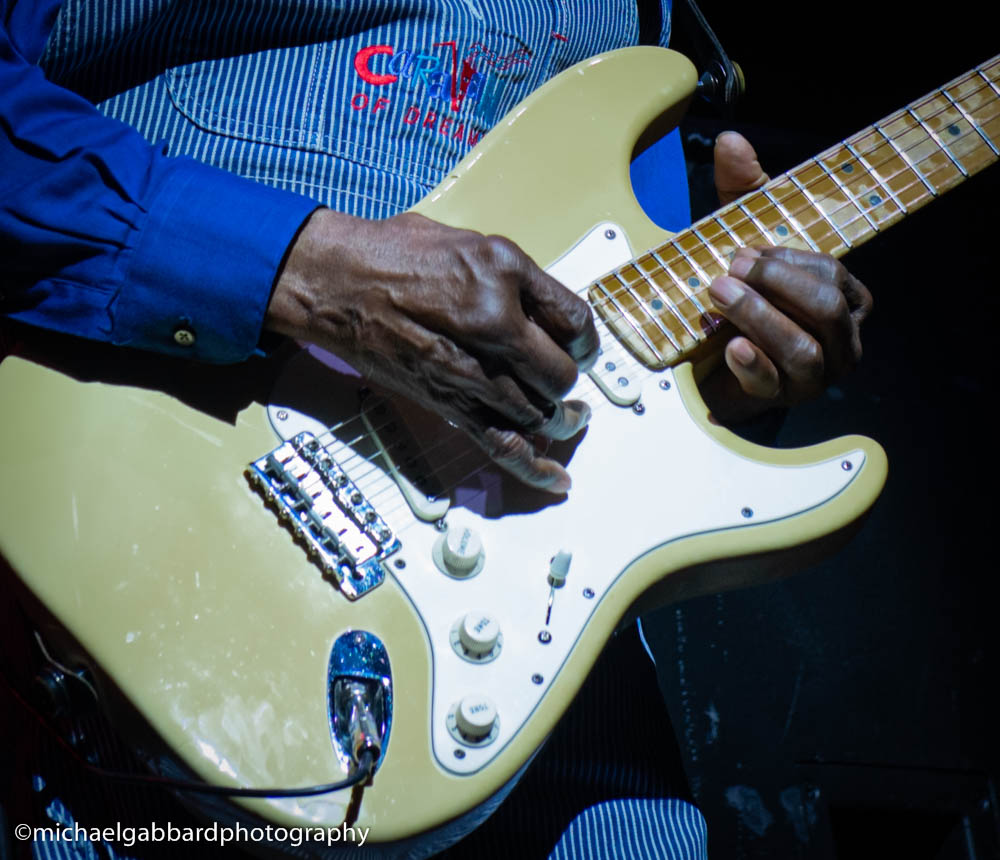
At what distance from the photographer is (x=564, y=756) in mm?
881

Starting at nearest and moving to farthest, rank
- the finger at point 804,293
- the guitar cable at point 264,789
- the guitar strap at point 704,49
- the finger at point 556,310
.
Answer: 1. the guitar cable at point 264,789
2. the finger at point 556,310
3. the finger at point 804,293
4. the guitar strap at point 704,49

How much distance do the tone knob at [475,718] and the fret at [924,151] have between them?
712 mm

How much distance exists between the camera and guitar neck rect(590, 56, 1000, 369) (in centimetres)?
80

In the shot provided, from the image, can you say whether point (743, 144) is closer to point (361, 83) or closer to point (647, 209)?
point (647, 209)

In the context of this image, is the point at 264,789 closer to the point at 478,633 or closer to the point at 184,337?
the point at 478,633

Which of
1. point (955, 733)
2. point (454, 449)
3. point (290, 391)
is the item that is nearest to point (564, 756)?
point (454, 449)

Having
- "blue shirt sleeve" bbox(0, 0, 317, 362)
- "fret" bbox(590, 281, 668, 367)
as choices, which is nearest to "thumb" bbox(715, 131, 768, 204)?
"fret" bbox(590, 281, 668, 367)

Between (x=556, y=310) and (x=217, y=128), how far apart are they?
1.36 ft

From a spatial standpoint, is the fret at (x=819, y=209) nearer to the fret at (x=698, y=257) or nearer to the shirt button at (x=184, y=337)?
the fret at (x=698, y=257)

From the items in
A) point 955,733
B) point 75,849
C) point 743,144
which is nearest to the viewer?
point 75,849

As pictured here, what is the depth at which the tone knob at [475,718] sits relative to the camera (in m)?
0.61

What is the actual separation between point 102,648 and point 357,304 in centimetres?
31

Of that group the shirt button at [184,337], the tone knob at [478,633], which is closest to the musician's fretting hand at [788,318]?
the tone knob at [478,633]

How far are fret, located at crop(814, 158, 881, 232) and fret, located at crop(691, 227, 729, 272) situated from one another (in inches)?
5.5
